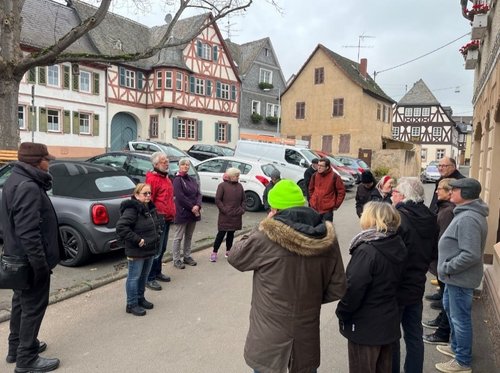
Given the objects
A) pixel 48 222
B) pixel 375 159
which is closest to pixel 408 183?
pixel 48 222

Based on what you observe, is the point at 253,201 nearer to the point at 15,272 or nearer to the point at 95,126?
the point at 15,272

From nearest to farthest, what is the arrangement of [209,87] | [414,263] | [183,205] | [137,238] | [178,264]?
1. [414,263]
2. [137,238]
3. [183,205]
4. [178,264]
5. [209,87]

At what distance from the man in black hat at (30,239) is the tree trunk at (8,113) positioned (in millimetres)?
7351

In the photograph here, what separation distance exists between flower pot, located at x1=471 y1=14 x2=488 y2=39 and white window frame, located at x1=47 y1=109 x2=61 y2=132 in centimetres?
2359

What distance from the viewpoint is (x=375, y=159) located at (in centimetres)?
3075

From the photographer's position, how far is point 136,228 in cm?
459

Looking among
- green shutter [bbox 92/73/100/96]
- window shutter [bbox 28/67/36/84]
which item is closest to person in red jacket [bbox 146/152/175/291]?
window shutter [bbox 28/67/36/84]

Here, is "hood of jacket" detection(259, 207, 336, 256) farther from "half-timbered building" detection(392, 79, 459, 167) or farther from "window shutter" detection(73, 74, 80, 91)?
"half-timbered building" detection(392, 79, 459, 167)

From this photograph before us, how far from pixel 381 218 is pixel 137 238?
279 cm

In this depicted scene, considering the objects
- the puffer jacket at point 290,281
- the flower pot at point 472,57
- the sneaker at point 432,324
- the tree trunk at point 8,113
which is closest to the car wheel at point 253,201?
the tree trunk at point 8,113

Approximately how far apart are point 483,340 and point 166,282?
3.99 metres

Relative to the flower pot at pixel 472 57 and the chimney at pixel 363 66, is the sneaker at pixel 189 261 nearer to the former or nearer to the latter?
the flower pot at pixel 472 57

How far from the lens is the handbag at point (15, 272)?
3.28 meters

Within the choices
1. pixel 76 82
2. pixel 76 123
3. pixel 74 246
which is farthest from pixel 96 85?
pixel 74 246
